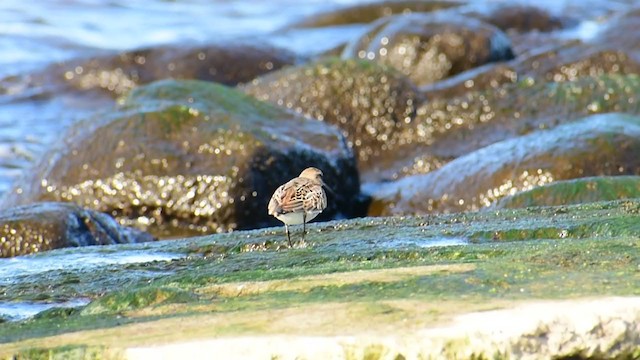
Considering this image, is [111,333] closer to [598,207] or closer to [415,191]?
[598,207]

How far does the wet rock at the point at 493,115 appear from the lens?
11.7 m

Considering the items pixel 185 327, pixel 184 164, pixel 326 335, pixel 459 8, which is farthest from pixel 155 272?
pixel 459 8

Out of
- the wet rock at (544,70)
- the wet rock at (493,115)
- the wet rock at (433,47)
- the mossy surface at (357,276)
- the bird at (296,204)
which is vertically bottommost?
the mossy surface at (357,276)

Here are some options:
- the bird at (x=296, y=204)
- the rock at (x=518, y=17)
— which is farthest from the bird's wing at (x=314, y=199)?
the rock at (x=518, y=17)

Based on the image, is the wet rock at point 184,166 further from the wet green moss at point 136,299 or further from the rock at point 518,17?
the rock at point 518,17

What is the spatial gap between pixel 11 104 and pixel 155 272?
36.9 ft

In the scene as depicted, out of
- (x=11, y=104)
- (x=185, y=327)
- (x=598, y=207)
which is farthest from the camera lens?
(x=11, y=104)

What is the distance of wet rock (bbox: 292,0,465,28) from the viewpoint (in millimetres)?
20531

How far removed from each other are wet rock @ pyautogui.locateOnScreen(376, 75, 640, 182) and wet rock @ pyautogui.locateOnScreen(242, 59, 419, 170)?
6.6 inches

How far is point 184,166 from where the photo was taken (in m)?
9.85

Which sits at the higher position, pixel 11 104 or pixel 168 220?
pixel 11 104

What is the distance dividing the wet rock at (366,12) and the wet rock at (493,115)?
27.2ft

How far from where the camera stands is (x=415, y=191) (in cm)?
1006

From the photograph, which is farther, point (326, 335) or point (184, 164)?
point (184, 164)
